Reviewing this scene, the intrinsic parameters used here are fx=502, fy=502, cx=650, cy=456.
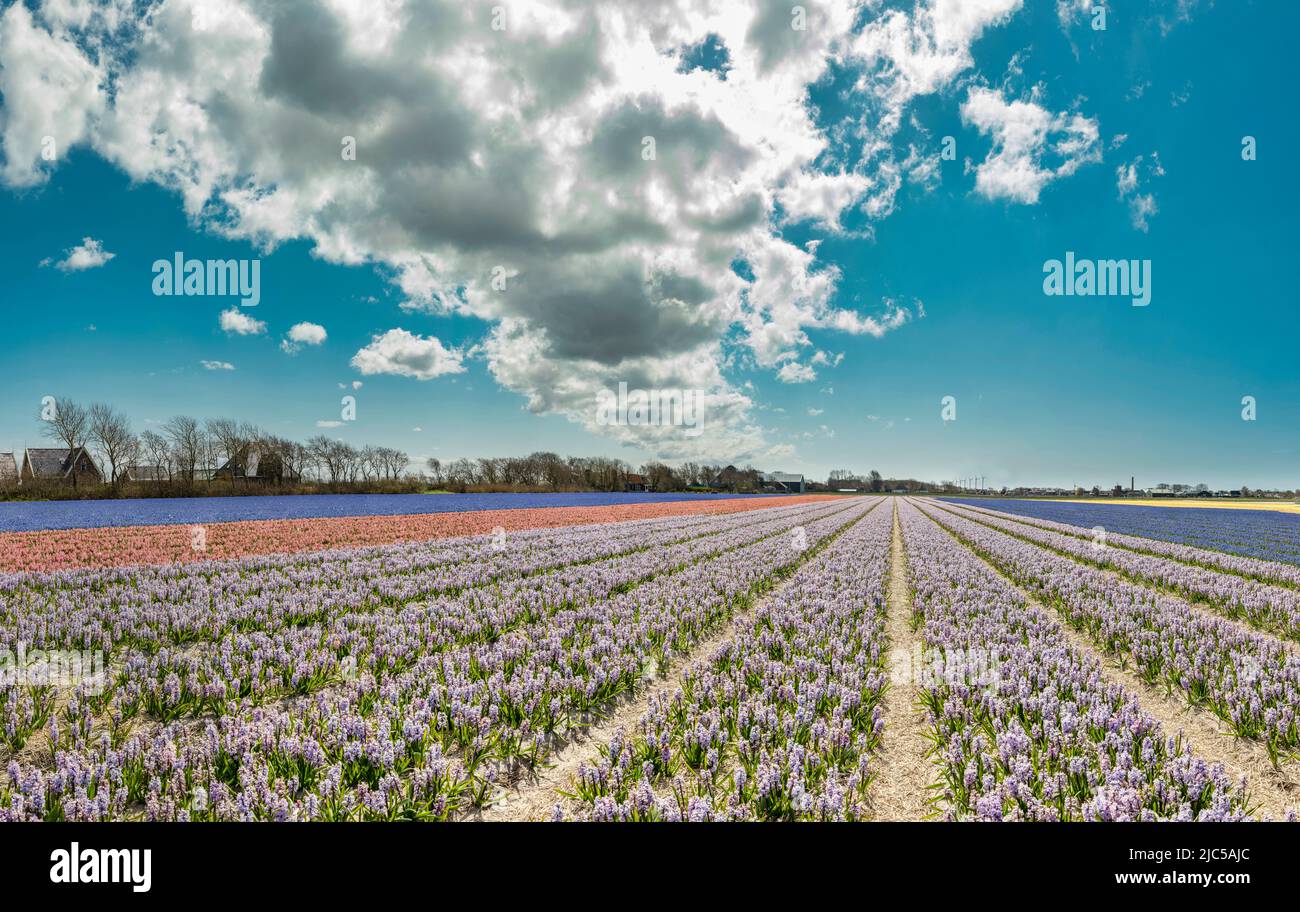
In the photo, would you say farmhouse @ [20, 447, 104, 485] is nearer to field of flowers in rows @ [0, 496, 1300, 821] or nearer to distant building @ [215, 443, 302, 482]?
distant building @ [215, 443, 302, 482]

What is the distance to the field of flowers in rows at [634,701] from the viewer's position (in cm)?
368

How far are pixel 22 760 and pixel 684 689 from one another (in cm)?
606

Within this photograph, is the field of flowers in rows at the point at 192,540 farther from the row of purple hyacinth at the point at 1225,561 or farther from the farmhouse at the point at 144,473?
the farmhouse at the point at 144,473

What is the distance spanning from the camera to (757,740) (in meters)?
4.60

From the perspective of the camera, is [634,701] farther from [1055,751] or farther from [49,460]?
[49,460]

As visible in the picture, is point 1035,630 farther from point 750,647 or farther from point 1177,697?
point 750,647

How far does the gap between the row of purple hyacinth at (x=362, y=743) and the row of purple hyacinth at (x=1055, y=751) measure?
3592 millimetres

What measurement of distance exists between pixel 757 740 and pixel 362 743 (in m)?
3.47

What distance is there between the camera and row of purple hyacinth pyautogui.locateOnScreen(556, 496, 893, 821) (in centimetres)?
→ 359

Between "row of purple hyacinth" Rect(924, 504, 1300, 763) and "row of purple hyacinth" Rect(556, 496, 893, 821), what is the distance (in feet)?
11.5

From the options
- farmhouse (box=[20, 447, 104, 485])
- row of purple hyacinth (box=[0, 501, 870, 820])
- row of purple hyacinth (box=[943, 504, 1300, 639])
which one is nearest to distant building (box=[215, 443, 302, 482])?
farmhouse (box=[20, 447, 104, 485])

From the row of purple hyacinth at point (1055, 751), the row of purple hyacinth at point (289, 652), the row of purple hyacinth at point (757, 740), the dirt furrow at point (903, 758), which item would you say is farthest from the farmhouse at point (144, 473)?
the row of purple hyacinth at point (1055, 751)

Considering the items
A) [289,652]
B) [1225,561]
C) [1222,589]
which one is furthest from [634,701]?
[1225,561]
